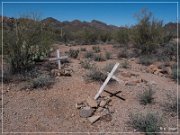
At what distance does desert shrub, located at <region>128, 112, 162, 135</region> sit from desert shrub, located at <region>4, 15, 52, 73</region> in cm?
524

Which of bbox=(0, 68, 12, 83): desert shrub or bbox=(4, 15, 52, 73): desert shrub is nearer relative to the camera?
bbox=(0, 68, 12, 83): desert shrub

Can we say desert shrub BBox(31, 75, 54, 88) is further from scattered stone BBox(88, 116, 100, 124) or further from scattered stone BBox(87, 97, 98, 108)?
scattered stone BBox(88, 116, 100, 124)

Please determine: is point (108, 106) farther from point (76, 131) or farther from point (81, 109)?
point (76, 131)

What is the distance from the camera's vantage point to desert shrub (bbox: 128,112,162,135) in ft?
20.6

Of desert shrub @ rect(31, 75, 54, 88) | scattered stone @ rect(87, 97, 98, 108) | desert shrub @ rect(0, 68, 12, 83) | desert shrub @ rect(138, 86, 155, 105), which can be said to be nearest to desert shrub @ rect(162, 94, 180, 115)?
desert shrub @ rect(138, 86, 155, 105)

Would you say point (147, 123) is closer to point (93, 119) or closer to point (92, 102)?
point (93, 119)

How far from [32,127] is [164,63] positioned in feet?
28.4

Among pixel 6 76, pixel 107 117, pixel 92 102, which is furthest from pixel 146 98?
pixel 6 76

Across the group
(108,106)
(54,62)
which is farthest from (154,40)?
(108,106)

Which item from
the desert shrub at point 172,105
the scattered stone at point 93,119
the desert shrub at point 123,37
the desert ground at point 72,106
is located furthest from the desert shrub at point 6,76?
the desert shrub at point 123,37

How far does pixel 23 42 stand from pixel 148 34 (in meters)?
9.49

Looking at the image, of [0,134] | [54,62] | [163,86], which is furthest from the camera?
[54,62]

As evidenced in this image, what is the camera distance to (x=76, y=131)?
6.55 meters

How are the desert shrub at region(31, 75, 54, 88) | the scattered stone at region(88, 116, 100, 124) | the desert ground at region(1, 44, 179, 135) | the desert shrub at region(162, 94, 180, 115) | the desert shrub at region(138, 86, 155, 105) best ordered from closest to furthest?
1. the desert ground at region(1, 44, 179, 135)
2. the scattered stone at region(88, 116, 100, 124)
3. the desert shrub at region(162, 94, 180, 115)
4. the desert shrub at region(138, 86, 155, 105)
5. the desert shrub at region(31, 75, 54, 88)
